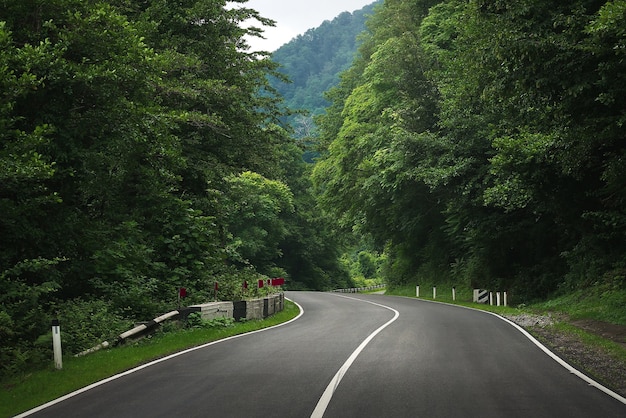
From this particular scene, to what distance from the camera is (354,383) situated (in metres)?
9.16

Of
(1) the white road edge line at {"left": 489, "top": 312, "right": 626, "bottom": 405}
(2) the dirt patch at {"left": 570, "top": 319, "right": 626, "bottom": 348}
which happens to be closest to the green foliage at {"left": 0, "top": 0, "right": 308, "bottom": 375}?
(1) the white road edge line at {"left": 489, "top": 312, "right": 626, "bottom": 405}

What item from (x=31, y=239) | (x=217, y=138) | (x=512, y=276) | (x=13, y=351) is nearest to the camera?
(x=13, y=351)

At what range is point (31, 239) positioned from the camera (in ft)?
43.1

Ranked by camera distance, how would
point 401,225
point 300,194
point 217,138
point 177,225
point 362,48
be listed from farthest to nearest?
1. point 300,194
2. point 362,48
3. point 401,225
4. point 217,138
5. point 177,225

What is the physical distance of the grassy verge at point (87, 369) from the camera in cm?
892

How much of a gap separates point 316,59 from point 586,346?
141 m

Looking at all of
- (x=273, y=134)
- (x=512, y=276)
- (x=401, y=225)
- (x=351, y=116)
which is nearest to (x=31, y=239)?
(x=273, y=134)

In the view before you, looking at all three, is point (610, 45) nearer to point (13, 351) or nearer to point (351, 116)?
point (13, 351)

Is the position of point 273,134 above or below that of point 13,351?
above

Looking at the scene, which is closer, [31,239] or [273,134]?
[31,239]

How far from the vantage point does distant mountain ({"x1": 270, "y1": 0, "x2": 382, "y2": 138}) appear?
413ft

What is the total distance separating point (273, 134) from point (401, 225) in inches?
544

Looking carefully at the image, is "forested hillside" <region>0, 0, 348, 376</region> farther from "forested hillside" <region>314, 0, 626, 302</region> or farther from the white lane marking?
"forested hillside" <region>314, 0, 626, 302</region>

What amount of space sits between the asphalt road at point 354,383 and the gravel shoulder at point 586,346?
419 mm
